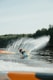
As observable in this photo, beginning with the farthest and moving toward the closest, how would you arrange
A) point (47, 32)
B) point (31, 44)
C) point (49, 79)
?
point (47, 32) → point (31, 44) → point (49, 79)

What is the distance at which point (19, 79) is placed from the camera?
9523mm

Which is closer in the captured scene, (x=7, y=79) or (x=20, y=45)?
(x=7, y=79)

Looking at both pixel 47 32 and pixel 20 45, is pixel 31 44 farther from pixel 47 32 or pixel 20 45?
pixel 47 32

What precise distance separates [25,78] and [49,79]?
2.95ft

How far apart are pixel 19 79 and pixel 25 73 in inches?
20.4

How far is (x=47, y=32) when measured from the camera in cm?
8025

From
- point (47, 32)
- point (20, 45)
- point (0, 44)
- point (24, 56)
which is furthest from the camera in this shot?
point (0, 44)

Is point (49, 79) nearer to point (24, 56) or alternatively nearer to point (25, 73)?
point (25, 73)

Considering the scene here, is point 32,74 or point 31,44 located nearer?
point 32,74

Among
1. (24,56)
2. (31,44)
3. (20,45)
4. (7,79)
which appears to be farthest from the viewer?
(20,45)

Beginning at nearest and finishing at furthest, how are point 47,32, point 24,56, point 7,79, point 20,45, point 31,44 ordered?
point 7,79
point 24,56
point 31,44
point 20,45
point 47,32

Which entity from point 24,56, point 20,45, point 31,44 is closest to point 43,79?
point 24,56

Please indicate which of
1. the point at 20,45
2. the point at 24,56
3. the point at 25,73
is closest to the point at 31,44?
the point at 20,45

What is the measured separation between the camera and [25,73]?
9.96 metres
